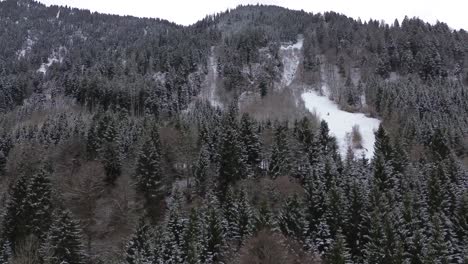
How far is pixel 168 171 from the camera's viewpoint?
70.8 meters

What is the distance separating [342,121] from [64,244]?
3255 inches

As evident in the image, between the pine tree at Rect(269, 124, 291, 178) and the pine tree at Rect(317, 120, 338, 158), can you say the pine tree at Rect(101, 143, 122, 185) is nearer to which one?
the pine tree at Rect(269, 124, 291, 178)

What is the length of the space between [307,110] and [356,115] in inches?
527

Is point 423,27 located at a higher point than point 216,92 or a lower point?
higher

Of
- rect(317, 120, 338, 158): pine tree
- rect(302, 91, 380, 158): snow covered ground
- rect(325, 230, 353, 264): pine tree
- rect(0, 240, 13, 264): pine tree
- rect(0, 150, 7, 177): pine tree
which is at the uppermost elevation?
rect(302, 91, 380, 158): snow covered ground

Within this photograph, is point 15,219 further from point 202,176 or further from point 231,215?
point 202,176

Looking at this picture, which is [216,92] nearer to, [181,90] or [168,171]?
[181,90]

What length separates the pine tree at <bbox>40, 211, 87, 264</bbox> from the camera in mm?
42844

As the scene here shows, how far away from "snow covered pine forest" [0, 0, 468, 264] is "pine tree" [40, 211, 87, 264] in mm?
140

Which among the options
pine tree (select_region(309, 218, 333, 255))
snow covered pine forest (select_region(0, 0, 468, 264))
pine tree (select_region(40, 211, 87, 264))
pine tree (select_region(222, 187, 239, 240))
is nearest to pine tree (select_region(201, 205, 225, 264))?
snow covered pine forest (select_region(0, 0, 468, 264))

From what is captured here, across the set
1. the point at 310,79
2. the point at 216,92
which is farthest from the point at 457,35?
the point at 216,92

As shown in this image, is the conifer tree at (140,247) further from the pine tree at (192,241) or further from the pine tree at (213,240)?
the pine tree at (213,240)

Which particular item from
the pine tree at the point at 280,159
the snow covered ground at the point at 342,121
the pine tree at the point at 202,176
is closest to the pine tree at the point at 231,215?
the pine tree at the point at 202,176

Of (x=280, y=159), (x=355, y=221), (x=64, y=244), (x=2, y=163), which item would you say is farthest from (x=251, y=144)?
(x=2, y=163)
